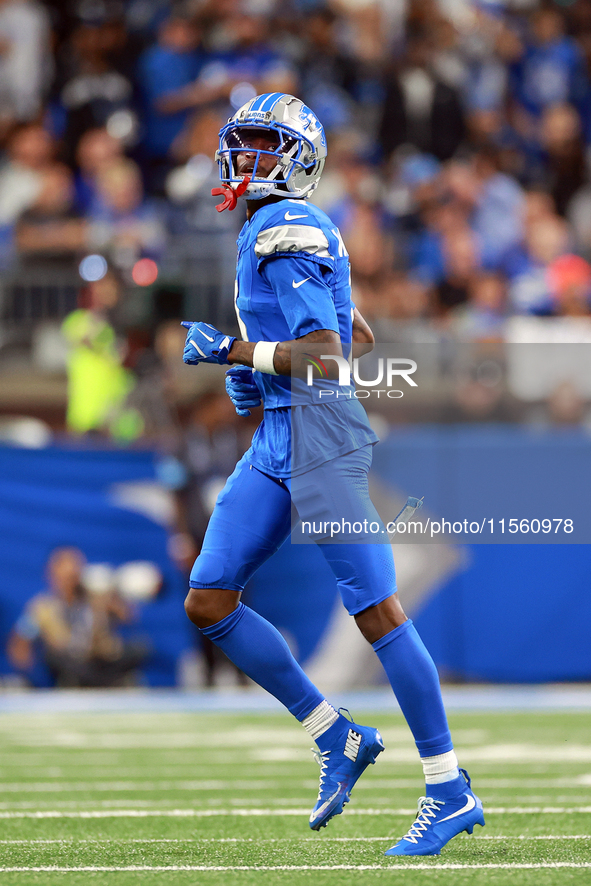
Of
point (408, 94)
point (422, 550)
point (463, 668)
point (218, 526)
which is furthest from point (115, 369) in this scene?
point (218, 526)

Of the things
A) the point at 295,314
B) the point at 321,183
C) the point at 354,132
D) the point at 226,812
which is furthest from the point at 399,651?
the point at 354,132

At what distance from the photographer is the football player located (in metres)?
3.61

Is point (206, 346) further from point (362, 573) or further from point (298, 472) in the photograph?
point (362, 573)

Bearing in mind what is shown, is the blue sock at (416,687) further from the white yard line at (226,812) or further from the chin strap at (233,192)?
the chin strap at (233,192)

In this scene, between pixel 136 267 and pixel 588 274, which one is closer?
pixel 136 267

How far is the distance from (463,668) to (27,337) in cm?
368

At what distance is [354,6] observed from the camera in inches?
460

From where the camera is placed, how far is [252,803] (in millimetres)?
4844

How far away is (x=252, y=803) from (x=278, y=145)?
2.35 meters

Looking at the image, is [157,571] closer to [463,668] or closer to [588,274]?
[463,668]

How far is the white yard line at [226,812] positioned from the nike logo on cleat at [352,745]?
79 centimetres

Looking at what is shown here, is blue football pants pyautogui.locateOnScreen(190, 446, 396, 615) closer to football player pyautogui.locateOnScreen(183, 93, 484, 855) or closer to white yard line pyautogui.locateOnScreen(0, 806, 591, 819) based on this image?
football player pyautogui.locateOnScreen(183, 93, 484, 855)

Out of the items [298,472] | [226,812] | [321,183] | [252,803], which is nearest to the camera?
[298,472]

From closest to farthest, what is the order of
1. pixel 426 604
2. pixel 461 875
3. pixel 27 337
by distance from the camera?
pixel 461 875 < pixel 426 604 < pixel 27 337
